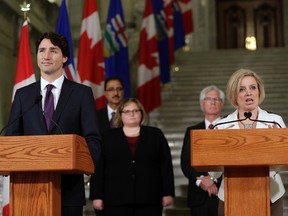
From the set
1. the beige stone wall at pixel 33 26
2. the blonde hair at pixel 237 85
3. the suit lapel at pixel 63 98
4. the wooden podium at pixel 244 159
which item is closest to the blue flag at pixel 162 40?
the beige stone wall at pixel 33 26

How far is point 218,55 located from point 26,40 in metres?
7.82

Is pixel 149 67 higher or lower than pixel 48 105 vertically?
higher

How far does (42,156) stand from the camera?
3537mm

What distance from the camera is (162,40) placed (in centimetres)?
1277

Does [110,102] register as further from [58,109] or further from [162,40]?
[162,40]

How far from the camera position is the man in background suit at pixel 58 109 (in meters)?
4.00

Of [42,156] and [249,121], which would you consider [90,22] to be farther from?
[42,156]

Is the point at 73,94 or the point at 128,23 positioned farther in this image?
the point at 128,23

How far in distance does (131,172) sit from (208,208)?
2.46ft

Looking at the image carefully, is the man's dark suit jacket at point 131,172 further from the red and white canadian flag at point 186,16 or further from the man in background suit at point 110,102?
the red and white canadian flag at point 186,16

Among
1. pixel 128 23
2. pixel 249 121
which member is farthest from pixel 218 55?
pixel 249 121

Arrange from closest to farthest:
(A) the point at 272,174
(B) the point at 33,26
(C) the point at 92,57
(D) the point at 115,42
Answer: (A) the point at 272,174
(C) the point at 92,57
(B) the point at 33,26
(D) the point at 115,42

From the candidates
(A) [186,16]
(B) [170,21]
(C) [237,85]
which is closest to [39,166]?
(C) [237,85]

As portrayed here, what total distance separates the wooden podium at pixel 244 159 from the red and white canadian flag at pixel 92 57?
512 cm
